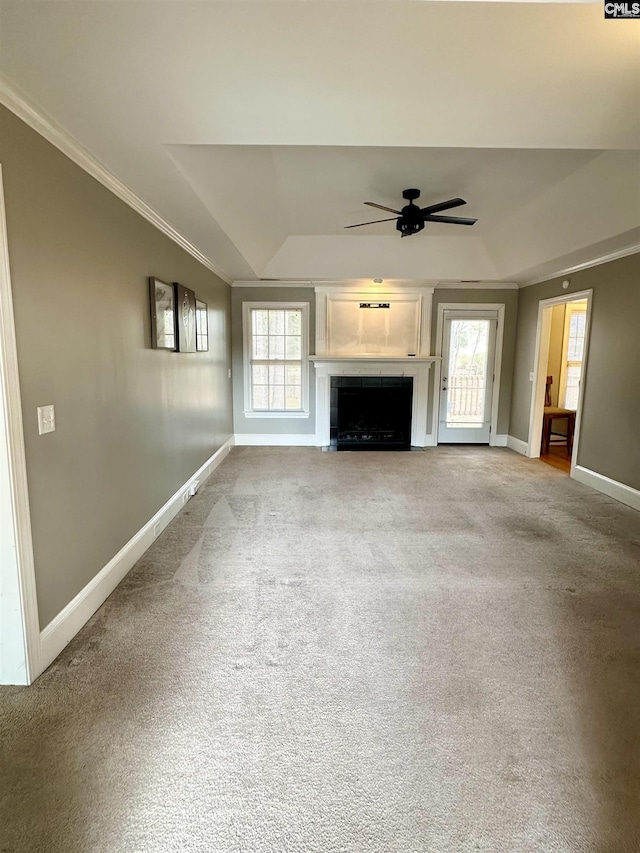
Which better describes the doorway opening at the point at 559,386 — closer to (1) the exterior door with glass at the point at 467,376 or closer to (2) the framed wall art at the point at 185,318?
(1) the exterior door with glass at the point at 467,376

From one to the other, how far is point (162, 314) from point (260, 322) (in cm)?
311

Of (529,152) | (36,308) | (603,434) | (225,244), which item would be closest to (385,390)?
(603,434)

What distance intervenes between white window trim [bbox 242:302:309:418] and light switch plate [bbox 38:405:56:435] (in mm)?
4450

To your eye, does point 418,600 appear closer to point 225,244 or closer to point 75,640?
point 75,640

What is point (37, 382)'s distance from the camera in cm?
184

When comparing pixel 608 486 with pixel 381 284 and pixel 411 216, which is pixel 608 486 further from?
pixel 381 284

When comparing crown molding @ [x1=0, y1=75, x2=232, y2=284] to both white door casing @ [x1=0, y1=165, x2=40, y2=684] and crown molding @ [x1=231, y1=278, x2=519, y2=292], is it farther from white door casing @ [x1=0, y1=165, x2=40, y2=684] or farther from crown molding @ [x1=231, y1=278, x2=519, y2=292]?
crown molding @ [x1=231, y1=278, x2=519, y2=292]

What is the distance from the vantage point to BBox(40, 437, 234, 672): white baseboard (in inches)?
76.4

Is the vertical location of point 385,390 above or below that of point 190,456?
above

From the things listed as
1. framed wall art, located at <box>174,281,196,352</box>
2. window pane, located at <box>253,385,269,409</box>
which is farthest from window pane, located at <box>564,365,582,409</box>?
framed wall art, located at <box>174,281,196,352</box>

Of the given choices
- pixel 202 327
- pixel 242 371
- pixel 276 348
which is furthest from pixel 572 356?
pixel 202 327

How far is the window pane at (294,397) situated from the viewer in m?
6.43

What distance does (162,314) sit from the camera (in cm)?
327

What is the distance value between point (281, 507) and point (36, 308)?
2.57 m
